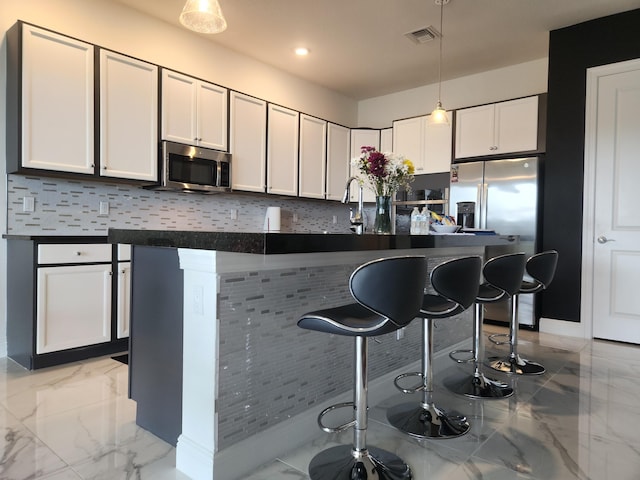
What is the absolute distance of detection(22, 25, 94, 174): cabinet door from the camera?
281 cm

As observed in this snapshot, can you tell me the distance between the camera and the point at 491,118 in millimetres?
4562

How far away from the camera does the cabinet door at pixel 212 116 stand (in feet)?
12.7

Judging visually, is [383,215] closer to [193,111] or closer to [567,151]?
[193,111]

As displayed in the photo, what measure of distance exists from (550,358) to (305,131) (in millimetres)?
3473

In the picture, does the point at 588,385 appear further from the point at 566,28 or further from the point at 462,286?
the point at 566,28

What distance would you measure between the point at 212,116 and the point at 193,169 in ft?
1.98

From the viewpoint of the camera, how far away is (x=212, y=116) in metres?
3.98

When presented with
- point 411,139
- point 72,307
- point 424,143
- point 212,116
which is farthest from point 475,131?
point 72,307

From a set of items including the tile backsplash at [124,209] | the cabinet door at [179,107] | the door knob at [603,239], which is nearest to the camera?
the tile backsplash at [124,209]

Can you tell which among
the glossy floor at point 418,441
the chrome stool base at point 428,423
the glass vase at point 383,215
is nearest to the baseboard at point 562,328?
→ the glossy floor at point 418,441

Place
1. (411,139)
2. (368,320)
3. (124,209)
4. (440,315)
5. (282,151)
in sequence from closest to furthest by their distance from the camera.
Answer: (368,320) → (440,315) → (124,209) → (282,151) → (411,139)

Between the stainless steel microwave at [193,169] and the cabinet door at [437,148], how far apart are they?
248 cm

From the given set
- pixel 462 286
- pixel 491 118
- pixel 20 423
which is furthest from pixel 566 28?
pixel 20 423

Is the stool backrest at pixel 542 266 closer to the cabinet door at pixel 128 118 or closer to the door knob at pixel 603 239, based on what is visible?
the door knob at pixel 603 239
